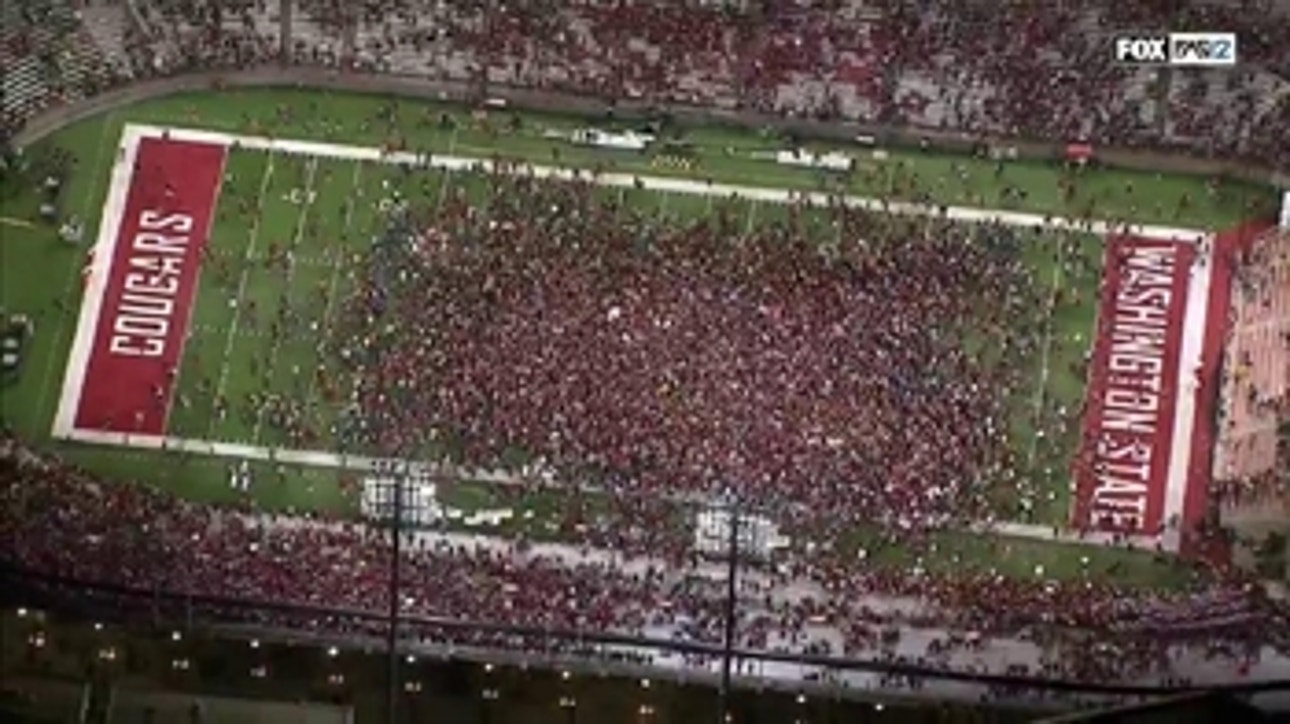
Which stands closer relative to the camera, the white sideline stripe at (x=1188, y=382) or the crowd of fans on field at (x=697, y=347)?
the crowd of fans on field at (x=697, y=347)

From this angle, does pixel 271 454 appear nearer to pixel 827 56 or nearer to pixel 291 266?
pixel 291 266

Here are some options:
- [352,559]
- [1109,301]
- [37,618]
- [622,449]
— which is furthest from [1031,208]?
[37,618]

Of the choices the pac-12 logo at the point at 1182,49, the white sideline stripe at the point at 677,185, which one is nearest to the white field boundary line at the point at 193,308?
the white sideline stripe at the point at 677,185

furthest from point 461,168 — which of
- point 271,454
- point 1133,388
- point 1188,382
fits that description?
point 1188,382

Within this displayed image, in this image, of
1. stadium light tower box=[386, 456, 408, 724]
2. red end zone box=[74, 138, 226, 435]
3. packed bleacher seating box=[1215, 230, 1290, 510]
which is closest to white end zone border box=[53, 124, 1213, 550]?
Answer: red end zone box=[74, 138, 226, 435]

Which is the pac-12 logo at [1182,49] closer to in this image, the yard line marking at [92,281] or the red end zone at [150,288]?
the red end zone at [150,288]
